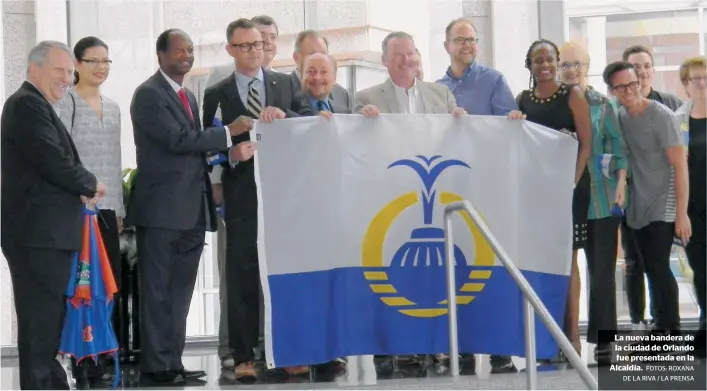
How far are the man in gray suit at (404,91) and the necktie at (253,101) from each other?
1.78 ft

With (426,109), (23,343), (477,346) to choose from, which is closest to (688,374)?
(477,346)

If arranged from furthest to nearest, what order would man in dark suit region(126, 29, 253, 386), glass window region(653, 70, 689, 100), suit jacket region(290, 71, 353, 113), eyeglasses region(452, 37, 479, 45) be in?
glass window region(653, 70, 689, 100) → eyeglasses region(452, 37, 479, 45) → suit jacket region(290, 71, 353, 113) → man in dark suit region(126, 29, 253, 386)

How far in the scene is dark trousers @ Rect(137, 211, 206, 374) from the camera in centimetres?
625

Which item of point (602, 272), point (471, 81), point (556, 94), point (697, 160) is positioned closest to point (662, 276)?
point (602, 272)

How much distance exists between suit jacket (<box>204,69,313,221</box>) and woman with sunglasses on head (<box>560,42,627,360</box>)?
5.74 feet

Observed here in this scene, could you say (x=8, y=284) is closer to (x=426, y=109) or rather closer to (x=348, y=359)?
(x=348, y=359)

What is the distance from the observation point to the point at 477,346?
6195 mm

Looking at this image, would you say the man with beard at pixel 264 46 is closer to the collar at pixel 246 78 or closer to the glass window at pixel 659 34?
the collar at pixel 246 78

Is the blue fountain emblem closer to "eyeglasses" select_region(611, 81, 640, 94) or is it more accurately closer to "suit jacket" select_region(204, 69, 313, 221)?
"suit jacket" select_region(204, 69, 313, 221)

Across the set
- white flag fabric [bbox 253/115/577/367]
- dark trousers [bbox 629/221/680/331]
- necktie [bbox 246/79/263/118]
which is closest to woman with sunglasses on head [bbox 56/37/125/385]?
necktie [bbox 246/79/263/118]

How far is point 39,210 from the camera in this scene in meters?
5.82

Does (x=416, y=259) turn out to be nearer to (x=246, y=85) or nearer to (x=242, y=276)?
(x=242, y=276)

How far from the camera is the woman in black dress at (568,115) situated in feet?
22.3

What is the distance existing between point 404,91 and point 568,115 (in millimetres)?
945
